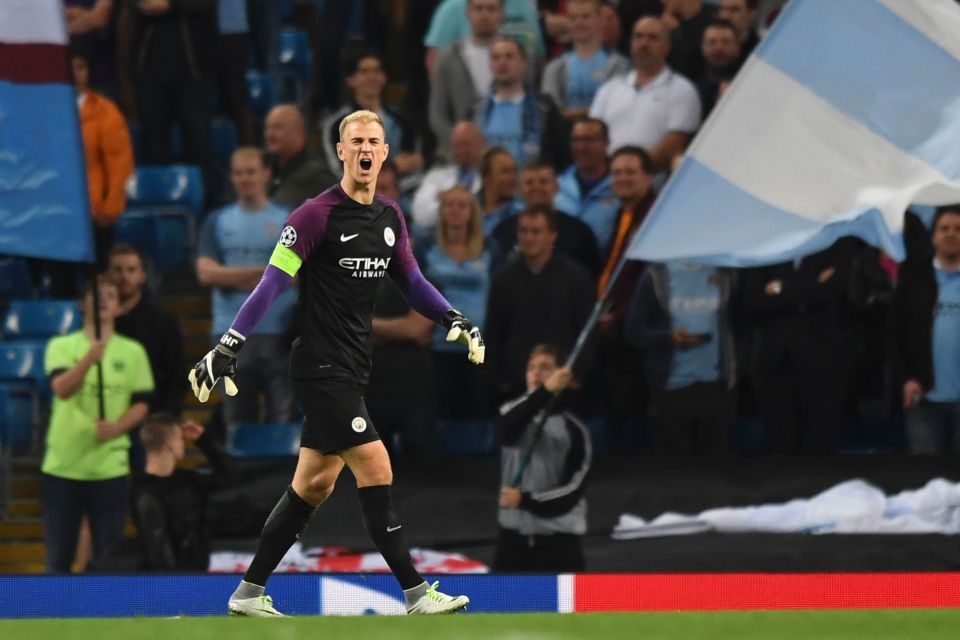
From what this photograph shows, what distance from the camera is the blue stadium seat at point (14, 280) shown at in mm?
12625

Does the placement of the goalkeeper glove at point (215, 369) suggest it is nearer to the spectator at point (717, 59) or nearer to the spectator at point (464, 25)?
the spectator at point (717, 59)

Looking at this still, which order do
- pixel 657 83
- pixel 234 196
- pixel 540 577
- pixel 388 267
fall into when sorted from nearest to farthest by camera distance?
pixel 388 267, pixel 540 577, pixel 657 83, pixel 234 196

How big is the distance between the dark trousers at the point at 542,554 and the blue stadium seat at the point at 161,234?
12.8 feet

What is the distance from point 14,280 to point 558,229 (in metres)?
3.94

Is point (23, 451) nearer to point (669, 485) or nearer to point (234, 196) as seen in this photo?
point (234, 196)

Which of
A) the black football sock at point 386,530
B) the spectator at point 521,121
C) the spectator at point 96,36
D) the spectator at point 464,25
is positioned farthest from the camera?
the spectator at point 96,36

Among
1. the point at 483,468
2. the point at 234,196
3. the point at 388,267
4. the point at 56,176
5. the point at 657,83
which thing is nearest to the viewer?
the point at 388,267

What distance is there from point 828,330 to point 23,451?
4.82m

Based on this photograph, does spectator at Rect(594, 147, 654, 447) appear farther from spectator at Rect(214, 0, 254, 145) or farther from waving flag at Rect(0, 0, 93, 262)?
spectator at Rect(214, 0, 254, 145)

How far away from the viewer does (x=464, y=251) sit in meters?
10.7

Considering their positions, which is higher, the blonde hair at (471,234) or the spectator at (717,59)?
the spectator at (717,59)

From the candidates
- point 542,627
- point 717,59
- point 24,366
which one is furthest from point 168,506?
point 717,59

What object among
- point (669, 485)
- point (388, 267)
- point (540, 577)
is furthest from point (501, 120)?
point (388, 267)

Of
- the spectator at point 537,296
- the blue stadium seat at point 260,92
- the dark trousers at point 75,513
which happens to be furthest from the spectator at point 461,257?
the blue stadium seat at point 260,92
